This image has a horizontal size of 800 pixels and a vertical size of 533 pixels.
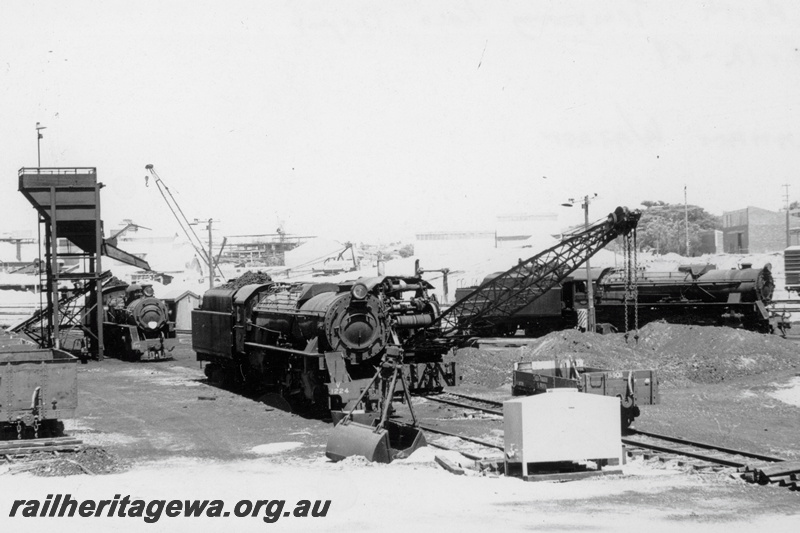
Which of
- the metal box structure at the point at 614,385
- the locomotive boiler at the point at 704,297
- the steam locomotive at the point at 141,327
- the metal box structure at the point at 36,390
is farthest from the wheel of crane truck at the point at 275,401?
the locomotive boiler at the point at 704,297

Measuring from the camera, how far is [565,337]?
1166 inches

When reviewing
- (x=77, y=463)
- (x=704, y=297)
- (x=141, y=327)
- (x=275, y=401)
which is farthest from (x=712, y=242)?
(x=77, y=463)

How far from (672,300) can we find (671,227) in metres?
67.9

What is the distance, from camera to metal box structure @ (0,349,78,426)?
15695 millimetres

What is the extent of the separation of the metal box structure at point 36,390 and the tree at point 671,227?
8294cm

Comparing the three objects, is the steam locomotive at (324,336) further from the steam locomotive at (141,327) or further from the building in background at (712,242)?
the building in background at (712,242)

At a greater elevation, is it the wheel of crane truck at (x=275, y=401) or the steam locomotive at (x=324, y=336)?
the steam locomotive at (x=324, y=336)

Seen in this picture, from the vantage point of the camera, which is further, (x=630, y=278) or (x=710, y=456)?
(x=630, y=278)

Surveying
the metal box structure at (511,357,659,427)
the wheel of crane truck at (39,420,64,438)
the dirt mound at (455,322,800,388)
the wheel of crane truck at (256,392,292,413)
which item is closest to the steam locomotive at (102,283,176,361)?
the dirt mound at (455,322,800,388)

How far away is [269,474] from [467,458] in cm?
323

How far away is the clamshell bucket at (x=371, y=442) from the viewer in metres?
13.9

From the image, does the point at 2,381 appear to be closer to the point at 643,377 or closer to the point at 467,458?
the point at 467,458

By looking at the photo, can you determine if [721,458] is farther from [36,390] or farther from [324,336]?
[36,390]

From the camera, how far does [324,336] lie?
19.1 metres
